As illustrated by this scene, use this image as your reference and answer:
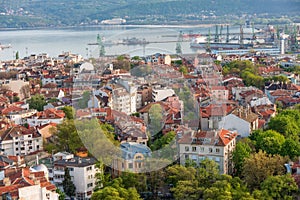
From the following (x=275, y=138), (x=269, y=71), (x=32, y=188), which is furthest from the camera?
(x=269, y=71)

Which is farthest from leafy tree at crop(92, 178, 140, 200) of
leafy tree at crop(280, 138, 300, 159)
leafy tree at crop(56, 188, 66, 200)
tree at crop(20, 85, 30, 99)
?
tree at crop(20, 85, 30, 99)

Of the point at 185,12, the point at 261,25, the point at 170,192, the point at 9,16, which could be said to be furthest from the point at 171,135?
the point at 9,16

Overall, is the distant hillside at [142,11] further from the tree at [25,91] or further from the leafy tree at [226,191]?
the leafy tree at [226,191]

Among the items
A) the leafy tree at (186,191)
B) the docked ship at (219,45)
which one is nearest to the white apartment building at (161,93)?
the leafy tree at (186,191)

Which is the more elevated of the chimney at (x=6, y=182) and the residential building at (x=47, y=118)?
the chimney at (x=6, y=182)

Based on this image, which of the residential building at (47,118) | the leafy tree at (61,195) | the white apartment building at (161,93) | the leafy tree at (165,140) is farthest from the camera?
the residential building at (47,118)

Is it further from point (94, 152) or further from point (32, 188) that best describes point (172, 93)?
point (32, 188)
